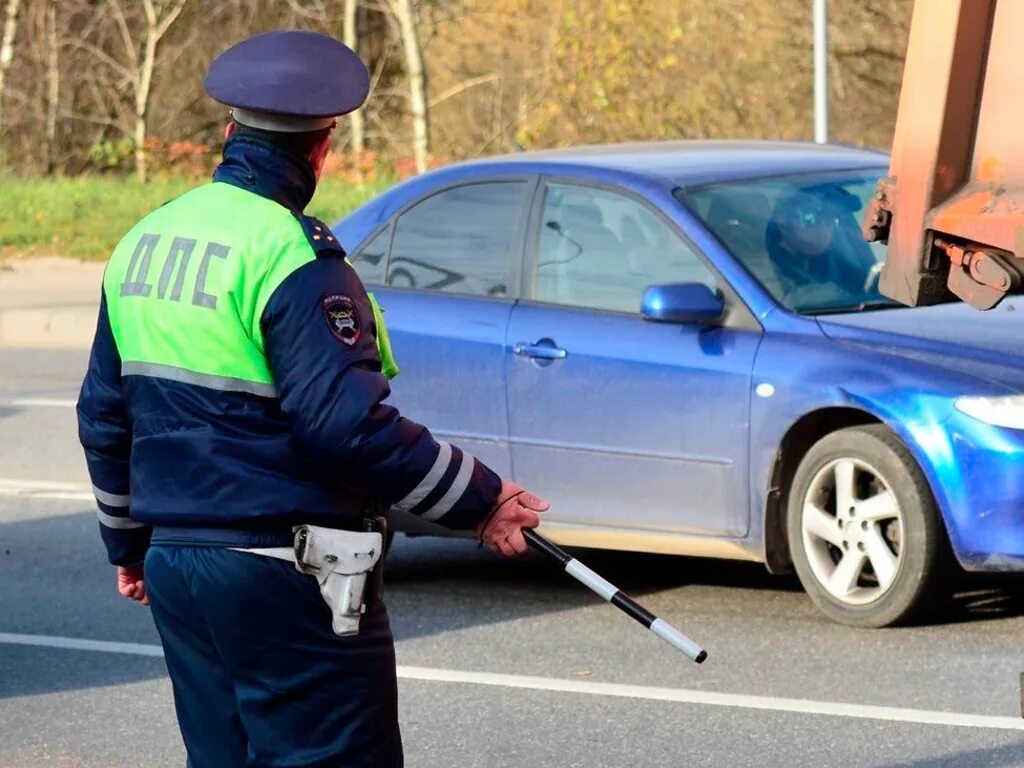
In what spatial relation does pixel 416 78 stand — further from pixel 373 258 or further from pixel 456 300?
pixel 456 300

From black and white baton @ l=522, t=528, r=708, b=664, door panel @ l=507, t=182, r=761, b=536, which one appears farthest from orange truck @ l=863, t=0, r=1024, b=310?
door panel @ l=507, t=182, r=761, b=536

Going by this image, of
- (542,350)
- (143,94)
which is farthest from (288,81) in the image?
(143,94)

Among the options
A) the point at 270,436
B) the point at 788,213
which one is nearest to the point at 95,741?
the point at 270,436

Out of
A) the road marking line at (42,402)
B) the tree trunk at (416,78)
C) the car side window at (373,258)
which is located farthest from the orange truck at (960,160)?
the tree trunk at (416,78)

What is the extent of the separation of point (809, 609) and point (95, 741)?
2543mm

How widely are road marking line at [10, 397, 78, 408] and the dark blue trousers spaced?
960 centimetres

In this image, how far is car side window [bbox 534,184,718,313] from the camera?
23.8ft

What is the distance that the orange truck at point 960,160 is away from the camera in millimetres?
4207

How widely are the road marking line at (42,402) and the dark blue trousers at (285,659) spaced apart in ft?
31.5

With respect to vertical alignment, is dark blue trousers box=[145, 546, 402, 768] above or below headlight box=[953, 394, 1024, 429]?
above

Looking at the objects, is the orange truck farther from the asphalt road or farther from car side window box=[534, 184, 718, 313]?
car side window box=[534, 184, 718, 313]

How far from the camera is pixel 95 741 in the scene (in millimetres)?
5785

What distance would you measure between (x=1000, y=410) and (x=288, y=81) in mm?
3419

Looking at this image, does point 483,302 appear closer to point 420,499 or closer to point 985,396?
point 985,396
